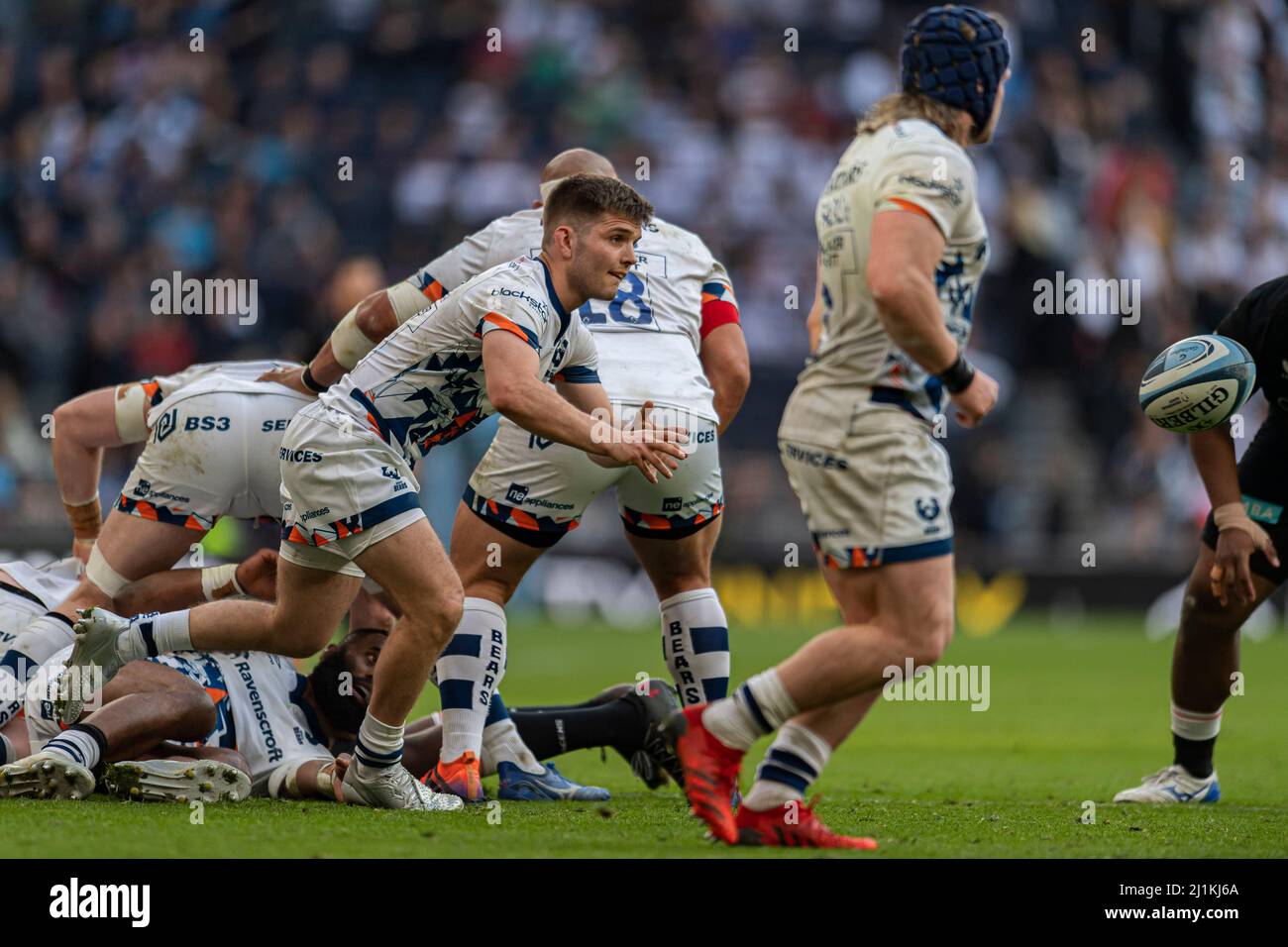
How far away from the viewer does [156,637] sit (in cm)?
638

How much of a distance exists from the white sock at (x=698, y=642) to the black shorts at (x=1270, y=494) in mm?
1980

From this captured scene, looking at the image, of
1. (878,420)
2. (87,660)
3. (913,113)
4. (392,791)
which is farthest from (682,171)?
(878,420)

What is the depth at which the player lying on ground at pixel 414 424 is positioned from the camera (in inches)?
228

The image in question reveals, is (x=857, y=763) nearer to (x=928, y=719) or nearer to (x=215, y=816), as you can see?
(x=928, y=719)

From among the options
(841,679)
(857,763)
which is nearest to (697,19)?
(857,763)

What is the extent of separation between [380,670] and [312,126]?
15972 millimetres

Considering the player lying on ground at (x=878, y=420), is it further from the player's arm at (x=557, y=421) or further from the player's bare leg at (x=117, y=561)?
the player's bare leg at (x=117, y=561)

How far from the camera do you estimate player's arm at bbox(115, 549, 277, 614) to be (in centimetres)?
709

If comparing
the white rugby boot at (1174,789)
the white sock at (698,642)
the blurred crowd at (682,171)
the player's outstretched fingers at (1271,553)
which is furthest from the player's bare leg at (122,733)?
the blurred crowd at (682,171)

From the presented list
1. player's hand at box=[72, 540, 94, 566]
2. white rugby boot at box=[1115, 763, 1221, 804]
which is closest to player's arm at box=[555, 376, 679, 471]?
white rugby boot at box=[1115, 763, 1221, 804]

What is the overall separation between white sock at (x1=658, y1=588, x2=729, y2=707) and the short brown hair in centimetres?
166

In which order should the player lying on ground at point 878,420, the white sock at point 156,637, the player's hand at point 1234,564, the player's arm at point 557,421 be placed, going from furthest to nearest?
the player's hand at point 1234,564 → the white sock at point 156,637 → the player's arm at point 557,421 → the player lying on ground at point 878,420

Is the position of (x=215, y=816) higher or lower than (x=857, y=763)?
higher

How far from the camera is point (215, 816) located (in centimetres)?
579
